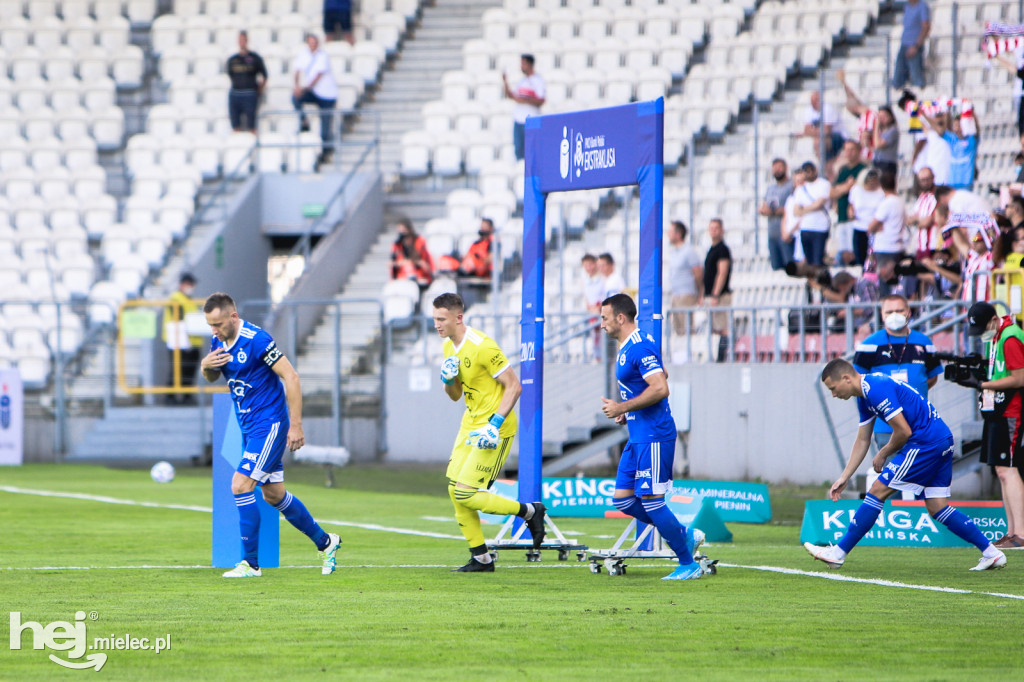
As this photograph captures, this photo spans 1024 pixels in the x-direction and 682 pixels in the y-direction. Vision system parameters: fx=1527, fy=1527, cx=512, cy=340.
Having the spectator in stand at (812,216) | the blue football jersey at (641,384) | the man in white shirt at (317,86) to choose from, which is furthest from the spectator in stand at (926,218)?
the man in white shirt at (317,86)

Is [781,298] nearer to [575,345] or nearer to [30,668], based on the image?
[575,345]

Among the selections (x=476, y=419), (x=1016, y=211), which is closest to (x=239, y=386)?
(x=476, y=419)

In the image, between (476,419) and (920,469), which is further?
(476,419)

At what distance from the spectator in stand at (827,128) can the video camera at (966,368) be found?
10.0 m

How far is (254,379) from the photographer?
11.0 m

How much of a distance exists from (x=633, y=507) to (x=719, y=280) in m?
10.6

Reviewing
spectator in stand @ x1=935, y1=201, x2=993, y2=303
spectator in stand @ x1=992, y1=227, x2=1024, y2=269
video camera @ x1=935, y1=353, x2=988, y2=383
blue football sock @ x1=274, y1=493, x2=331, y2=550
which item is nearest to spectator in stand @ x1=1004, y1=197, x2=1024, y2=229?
spectator in stand @ x1=992, y1=227, x2=1024, y2=269

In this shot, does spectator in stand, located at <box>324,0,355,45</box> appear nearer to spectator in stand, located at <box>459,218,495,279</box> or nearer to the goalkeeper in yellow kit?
spectator in stand, located at <box>459,218,495,279</box>

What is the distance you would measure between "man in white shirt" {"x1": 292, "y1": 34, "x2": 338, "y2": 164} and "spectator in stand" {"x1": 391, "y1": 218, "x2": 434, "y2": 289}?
13.1 feet

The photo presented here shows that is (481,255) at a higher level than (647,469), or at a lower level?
higher

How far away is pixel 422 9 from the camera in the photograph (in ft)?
110

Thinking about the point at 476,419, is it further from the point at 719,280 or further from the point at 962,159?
the point at 962,159

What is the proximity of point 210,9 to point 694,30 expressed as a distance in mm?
11318

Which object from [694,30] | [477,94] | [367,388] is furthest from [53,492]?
[694,30]
